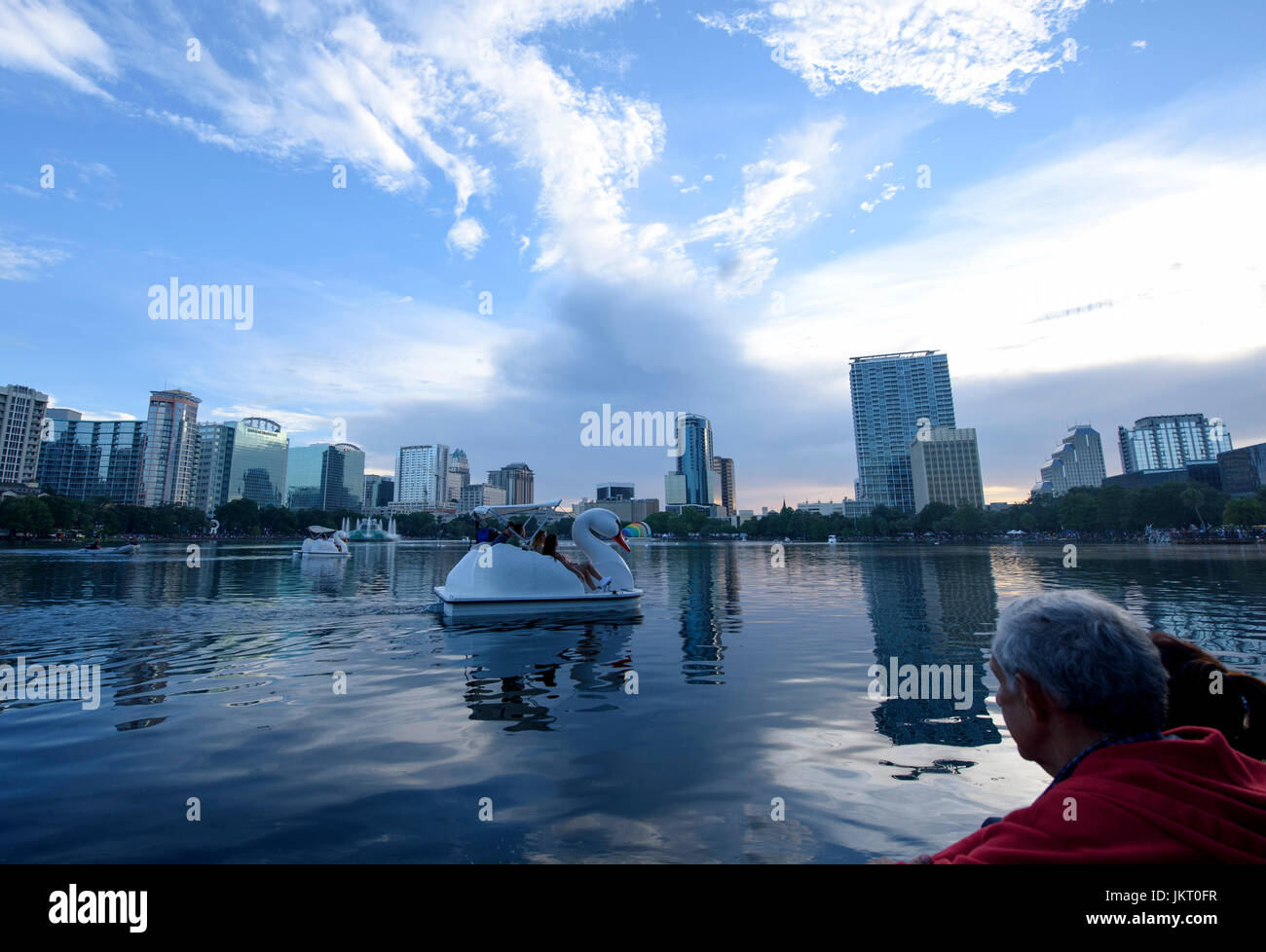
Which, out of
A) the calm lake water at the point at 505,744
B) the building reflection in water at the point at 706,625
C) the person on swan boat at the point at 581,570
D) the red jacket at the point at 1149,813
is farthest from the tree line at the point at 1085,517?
the red jacket at the point at 1149,813

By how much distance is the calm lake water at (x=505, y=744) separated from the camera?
18.6 feet

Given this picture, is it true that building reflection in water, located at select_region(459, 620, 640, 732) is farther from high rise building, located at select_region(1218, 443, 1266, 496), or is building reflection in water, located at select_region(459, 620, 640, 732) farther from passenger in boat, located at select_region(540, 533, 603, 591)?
high rise building, located at select_region(1218, 443, 1266, 496)

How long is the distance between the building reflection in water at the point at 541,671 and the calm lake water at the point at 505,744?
8 cm

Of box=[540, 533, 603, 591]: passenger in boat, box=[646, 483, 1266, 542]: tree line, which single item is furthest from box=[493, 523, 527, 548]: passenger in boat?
box=[646, 483, 1266, 542]: tree line

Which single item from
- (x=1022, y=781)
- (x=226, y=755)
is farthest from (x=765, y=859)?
(x=226, y=755)

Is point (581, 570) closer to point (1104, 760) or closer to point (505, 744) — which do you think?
point (505, 744)

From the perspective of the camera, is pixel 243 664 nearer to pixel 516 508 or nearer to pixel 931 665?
pixel 516 508

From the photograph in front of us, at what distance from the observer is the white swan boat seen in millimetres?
20172

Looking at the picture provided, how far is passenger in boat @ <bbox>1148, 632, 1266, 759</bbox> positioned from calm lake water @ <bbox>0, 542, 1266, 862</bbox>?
302 centimetres

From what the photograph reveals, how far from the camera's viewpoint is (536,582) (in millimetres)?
20703

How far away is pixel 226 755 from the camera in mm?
7871

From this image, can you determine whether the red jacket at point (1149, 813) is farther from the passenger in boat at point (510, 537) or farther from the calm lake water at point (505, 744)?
the passenger in boat at point (510, 537)
